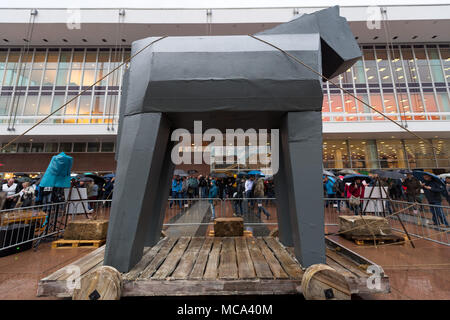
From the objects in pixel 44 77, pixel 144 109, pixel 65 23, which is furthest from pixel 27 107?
pixel 144 109

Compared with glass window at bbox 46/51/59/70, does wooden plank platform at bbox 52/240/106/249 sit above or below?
below

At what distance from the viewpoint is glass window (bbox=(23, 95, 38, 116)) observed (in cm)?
1919

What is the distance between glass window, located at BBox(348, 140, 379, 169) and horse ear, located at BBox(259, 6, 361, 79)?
20771 mm

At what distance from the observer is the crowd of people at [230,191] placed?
34.0 ft

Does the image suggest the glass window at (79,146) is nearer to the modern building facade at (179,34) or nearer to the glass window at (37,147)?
the modern building facade at (179,34)

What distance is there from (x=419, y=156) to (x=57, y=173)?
2856cm

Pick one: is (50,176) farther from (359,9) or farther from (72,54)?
(359,9)

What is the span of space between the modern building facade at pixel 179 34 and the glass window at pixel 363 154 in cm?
10

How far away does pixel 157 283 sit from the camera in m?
2.34

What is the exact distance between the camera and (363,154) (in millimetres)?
20656

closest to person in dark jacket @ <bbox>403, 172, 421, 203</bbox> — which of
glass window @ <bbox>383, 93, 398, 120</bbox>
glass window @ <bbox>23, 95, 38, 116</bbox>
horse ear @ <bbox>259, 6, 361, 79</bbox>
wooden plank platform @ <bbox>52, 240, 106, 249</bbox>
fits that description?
horse ear @ <bbox>259, 6, 361, 79</bbox>

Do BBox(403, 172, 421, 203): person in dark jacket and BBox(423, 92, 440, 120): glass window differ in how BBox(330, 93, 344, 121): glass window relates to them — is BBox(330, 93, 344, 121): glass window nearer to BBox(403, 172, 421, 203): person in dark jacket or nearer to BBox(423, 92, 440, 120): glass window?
BBox(423, 92, 440, 120): glass window
